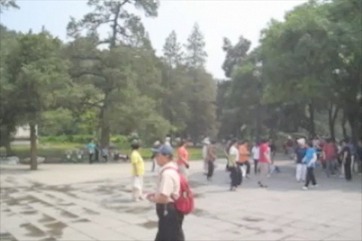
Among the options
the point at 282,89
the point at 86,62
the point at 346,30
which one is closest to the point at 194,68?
the point at 86,62

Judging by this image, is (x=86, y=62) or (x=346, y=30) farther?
(x=86, y=62)

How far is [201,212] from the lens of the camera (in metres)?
13.4

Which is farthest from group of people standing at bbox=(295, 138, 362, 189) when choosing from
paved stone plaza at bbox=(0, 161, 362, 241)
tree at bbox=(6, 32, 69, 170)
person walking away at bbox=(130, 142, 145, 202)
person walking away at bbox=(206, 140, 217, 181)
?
tree at bbox=(6, 32, 69, 170)

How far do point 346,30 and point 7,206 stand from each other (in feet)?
52.3

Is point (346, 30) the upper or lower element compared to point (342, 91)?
upper

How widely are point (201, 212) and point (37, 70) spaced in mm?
15853

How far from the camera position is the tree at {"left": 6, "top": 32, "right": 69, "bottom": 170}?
26.7 metres

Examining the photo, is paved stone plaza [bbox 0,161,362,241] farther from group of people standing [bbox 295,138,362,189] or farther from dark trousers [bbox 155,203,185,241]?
dark trousers [bbox 155,203,185,241]

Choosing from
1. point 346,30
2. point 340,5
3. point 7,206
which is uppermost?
point 340,5

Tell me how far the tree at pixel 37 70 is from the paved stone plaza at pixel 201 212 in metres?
6.59

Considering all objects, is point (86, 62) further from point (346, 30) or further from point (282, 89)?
point (346, 30)

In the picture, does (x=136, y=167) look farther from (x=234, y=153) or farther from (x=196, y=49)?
(x=196, y=49)

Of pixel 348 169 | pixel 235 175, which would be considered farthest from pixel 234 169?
pixel 348 169

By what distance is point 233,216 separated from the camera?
503 inches
